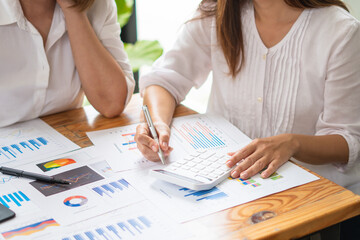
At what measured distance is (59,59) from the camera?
1348 mm

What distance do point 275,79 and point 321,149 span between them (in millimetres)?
284

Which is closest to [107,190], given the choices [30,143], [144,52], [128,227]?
[128,227]

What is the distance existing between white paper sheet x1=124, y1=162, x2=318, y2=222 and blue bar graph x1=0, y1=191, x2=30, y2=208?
0.22 m

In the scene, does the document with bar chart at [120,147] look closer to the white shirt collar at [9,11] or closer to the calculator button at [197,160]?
the calculator button at [197,160]

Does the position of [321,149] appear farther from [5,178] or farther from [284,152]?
[5,178]

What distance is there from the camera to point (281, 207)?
33.1 inches

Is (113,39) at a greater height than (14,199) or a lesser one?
greater

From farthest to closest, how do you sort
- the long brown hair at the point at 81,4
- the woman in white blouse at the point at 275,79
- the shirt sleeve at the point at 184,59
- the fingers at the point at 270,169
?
the shirt sleeve at the point at 184,59, the long brown hair at the point at 81,4, the woman in white blouse at the point at 275,79, the fingers at the point at 270,169

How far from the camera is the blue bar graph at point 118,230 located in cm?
76

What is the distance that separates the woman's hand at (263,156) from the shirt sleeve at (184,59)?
46cm

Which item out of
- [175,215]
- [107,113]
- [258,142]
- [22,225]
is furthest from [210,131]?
[22,225]

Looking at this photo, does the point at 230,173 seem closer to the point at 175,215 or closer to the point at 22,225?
the point at 175,215

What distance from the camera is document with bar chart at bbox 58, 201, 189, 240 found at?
76cm

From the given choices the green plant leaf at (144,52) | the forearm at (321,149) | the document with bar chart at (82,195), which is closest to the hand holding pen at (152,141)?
the document with bar chart at (82,195)
